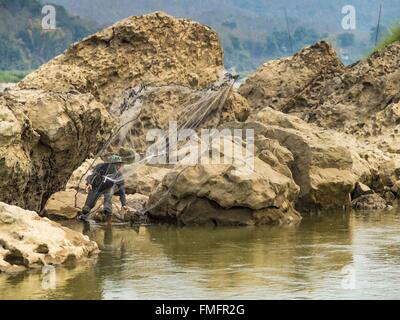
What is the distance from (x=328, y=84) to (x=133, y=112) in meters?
6.95

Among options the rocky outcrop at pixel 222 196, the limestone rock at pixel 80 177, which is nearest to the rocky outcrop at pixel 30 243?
the rocky outcrop at pixel 222 196

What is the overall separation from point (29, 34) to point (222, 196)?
168 metres

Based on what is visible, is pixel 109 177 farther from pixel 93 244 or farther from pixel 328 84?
pixel 328 84

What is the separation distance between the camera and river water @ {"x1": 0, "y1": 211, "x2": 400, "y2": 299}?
12.8 metres

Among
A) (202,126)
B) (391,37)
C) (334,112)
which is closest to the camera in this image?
(202,126)

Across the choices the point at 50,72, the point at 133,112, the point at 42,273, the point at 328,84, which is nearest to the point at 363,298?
the point at 42,273

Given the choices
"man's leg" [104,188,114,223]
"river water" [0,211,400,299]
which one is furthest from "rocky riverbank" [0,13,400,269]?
"river water" [0,211,400,299]

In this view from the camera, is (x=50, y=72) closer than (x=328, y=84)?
Yes

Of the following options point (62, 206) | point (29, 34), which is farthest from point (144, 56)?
point (29, 34)

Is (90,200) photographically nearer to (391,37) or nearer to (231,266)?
(231,266)

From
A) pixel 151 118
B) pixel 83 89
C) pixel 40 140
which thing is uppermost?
pixel 83 89

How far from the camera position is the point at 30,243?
46.9 feet
